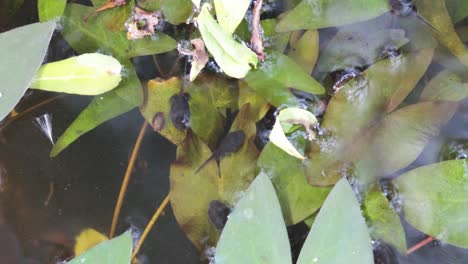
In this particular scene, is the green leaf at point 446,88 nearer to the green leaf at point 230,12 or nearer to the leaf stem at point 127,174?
the green leaf at point 230,12

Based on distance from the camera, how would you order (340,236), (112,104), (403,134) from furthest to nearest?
(112,104)
(403,134)
(340,236)

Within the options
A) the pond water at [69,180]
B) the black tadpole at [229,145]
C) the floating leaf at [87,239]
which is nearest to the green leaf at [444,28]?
the black tadpole at [229,145]

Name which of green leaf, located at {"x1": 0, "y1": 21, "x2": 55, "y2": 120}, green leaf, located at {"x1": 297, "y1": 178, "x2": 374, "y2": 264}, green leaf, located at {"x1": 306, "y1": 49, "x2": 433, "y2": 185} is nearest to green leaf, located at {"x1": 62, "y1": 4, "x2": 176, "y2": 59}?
green leaf, located at {"x1": 0, "y1": 21, "x2": 55, "y2": 120}

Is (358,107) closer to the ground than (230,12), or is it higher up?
closer to the ground

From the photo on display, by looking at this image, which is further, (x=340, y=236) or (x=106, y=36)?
(x=106, y=36)

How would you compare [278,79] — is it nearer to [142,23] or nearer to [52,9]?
[142,23]

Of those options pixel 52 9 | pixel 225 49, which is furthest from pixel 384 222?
pixel 52 9

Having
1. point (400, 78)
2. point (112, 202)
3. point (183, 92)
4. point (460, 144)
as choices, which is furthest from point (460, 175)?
point (112, 202)
